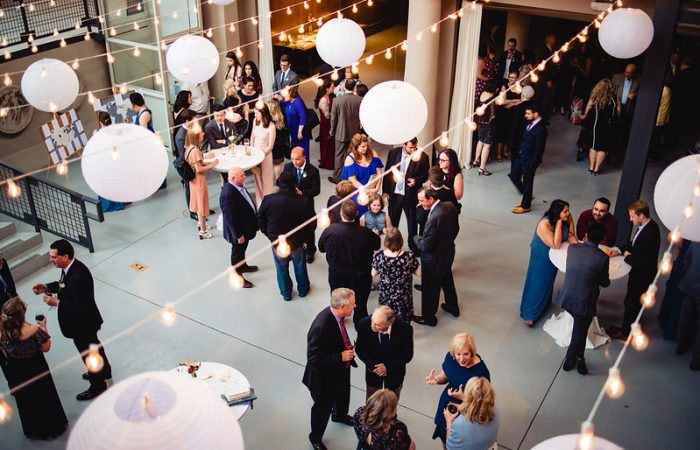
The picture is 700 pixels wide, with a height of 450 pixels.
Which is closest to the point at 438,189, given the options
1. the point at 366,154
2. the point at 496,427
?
the point at 366,154

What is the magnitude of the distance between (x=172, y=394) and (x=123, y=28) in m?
8.99

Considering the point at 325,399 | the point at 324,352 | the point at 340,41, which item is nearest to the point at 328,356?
the point at 324,352

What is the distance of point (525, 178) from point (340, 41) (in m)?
3.18

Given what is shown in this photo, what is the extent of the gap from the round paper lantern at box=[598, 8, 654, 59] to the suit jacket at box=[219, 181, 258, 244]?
4055 millimetres

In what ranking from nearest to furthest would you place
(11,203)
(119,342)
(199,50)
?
(119,342) < (199,50) < (11,203)

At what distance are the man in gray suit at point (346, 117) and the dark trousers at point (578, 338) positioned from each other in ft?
13.9

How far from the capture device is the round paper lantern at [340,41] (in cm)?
664

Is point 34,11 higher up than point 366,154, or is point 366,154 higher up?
point 34,11

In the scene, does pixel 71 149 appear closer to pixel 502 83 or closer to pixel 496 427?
pixel 502 83

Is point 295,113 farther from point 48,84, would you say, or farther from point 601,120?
point 601,120

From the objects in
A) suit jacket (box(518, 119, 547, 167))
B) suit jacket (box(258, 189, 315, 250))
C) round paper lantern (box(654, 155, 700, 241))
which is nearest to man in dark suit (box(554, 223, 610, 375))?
round paper lantern (box(654, 155, 700, 241))

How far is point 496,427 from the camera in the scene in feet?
12.9

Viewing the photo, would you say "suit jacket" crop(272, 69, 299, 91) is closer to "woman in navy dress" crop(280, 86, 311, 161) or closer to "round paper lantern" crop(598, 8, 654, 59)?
"woman in navy dress" crop(280, 86, 311, 161)

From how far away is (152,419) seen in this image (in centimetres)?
208
